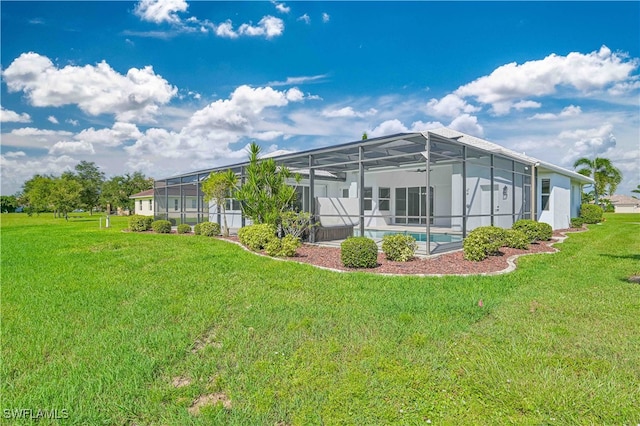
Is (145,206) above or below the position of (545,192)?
below

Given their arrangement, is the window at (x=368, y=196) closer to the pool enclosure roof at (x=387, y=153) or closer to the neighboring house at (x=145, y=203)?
the pool enclosure roof at (x=387, y=153)

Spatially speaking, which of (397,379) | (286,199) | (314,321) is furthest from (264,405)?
(286,199)

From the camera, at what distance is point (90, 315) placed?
189 inches

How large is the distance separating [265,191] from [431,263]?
593cm

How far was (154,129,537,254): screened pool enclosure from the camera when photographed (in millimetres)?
10742

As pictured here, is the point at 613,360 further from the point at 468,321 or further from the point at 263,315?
the point at 263,315

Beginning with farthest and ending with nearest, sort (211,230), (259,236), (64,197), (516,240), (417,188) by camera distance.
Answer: (64,197) < (417,188) < (211,230) < (516,240) < (259,236)

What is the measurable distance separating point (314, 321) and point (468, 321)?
1902 millimetres

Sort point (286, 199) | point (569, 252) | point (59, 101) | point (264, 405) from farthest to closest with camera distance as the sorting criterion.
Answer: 1. point (59, 101)
2. point (286, 199)
3. point (569, 252)
4. point (264, 405)

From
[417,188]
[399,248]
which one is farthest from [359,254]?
[417,188]

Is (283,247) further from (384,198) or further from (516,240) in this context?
(384,198)

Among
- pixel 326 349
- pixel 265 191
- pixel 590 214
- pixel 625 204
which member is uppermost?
pixel 625 204

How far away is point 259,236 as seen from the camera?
34.1 feet

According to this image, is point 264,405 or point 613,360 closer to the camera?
point 264,405
